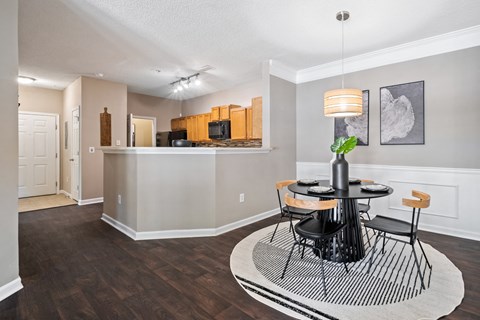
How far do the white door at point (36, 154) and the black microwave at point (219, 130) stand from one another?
4049 mm

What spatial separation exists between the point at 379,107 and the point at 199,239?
3.41m

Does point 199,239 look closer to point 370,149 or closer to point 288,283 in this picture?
point 288,283

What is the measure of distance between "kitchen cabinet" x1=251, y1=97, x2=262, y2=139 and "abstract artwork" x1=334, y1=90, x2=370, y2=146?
1439mm

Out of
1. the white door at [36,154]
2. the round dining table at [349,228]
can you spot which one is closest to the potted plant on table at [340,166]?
the round dining table at [349,228]

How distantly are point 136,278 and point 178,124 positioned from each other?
215 inches

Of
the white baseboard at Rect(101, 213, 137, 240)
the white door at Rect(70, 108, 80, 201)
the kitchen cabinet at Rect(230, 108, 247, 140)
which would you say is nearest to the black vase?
the white baseboard at Rect(101, 213, 137, 240)

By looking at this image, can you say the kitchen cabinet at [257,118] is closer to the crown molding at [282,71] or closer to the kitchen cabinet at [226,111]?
the crown molding at [282,71]

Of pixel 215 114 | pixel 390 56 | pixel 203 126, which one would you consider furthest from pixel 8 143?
pixel 390 56

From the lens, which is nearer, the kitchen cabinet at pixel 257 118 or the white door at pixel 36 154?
the kitchen cabinet at pixel 257 118

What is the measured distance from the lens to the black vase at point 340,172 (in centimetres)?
261

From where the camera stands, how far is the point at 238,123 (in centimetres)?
534

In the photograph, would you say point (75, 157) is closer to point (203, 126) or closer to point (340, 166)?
point (203, 126)

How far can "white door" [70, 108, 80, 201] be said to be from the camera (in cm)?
532

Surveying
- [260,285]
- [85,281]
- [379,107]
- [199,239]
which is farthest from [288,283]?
[379,107]
